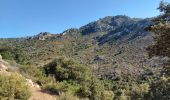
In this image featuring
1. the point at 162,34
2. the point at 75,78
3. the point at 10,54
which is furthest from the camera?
the point at 10,54

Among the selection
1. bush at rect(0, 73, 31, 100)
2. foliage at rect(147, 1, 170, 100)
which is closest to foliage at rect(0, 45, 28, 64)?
bush at rect(0, 73, 31, 100)

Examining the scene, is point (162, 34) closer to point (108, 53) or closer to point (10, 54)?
point (10, 54)

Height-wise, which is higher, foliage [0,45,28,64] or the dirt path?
foliage [0,45,28,64]

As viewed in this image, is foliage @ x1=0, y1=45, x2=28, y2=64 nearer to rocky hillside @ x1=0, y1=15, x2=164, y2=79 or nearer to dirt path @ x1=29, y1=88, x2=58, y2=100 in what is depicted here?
dirt path @ x1=29, y1=88, x2=58, y2=100

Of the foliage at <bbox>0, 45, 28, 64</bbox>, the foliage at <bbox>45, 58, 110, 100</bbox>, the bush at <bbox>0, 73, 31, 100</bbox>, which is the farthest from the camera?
the foliage at <bbox>0, 45, 28, 64</bbox>

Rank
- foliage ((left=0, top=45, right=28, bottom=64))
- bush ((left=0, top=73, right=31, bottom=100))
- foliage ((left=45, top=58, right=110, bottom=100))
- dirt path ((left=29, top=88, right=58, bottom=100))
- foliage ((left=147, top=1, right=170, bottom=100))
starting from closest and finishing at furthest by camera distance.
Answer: foliage ((left=147, top=1, right=170, bottom=100)) → bush ((left=0, top=73, right=31, bottom=100)) → dirt path ((left=29, top=88, right=58, bottom=100)) → foliage ((left=45, top=58, right=110, bottom=100)) → foliage ((left=0, top=45, right=28, bottom=64))

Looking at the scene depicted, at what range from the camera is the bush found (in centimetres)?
3372

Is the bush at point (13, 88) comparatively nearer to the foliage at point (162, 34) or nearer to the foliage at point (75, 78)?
the foliage at point (75, 78)

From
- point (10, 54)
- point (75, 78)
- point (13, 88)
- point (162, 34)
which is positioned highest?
point (10, 54)

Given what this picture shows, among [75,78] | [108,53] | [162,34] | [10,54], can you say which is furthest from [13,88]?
[108,53]

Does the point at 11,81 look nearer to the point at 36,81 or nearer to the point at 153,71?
the point at 36,81

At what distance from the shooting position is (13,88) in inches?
1357

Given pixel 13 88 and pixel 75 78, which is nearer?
pixel 13 88

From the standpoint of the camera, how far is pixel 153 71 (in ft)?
355
